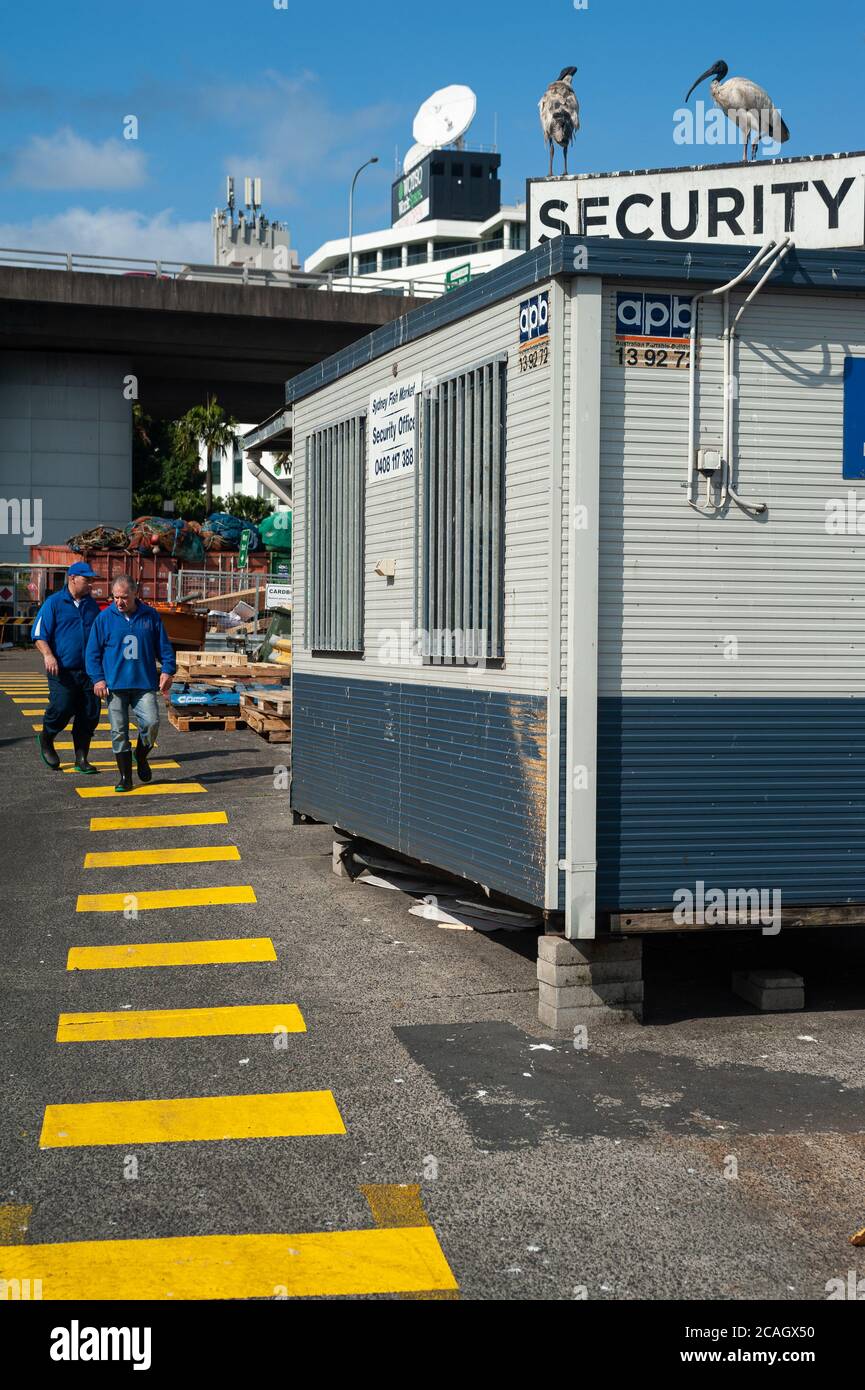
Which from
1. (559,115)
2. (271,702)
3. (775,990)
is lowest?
(775,990)

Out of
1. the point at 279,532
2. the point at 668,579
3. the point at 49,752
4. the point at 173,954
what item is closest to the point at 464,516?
the point at 668,579

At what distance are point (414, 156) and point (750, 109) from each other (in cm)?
12300

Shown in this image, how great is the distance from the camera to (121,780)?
44.5 ft

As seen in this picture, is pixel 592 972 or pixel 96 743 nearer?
pixel 592 972

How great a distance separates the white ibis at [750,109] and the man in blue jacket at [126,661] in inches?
256

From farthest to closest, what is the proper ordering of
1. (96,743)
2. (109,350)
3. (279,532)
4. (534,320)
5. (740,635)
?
(109,350), (279,532), (96,743), (740,635), (534,320)

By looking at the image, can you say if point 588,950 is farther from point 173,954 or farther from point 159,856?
point 159,856

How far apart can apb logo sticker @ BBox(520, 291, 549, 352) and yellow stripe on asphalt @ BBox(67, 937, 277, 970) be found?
3759 mm

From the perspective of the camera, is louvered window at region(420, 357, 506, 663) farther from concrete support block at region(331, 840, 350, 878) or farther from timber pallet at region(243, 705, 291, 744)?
timber pallet at region(243, 705, 291, 744)

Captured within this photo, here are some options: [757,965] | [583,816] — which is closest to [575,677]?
[583,816]

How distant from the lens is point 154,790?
45.1 ft

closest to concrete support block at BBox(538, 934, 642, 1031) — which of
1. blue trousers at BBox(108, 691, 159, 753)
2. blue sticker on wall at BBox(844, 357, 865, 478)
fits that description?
blue sticker on wall at BBox(844, 357, 865, 478)

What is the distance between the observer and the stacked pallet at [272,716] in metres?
16.6

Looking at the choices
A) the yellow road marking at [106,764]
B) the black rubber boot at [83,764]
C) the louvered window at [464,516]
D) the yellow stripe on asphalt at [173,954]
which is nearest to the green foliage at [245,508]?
the yellow road marking at [106,764]
